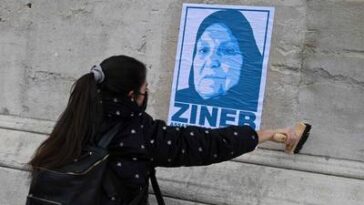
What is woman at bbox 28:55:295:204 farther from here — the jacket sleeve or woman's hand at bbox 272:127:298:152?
woman's hand at bbox 272:127:298:152

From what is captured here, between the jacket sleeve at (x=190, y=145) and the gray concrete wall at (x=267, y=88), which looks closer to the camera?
the jacket sleeve at (x=190, y=145)

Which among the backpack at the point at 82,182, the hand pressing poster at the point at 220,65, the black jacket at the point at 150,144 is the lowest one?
the backpack at the point at 82,182

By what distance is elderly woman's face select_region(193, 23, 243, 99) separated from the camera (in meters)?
3.73

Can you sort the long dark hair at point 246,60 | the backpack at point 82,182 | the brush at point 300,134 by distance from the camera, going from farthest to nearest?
the long dark hair at point 246,60, the brush at point 300,134, the backpack at point 82,182

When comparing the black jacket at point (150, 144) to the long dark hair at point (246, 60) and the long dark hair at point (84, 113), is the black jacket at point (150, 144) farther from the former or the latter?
the long dark hair at point (246, 60)

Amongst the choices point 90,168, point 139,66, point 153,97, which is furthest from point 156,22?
point 90,168

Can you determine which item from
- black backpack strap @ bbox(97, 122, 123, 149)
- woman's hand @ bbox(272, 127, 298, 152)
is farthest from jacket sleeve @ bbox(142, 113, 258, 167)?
woman's hand @ bbox(272, 127, 298, 152)

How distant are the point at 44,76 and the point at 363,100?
2.04 m

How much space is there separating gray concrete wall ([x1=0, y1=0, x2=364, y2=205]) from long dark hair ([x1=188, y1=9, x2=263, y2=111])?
73mm

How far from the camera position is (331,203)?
330 centimetres

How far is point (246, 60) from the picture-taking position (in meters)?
3.70

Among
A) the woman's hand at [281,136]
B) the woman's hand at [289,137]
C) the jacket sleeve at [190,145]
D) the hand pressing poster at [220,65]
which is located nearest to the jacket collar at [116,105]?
the jacket sleeve at [190,145]

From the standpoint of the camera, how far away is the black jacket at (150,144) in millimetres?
2773

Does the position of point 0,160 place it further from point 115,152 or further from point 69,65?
point 115,152
